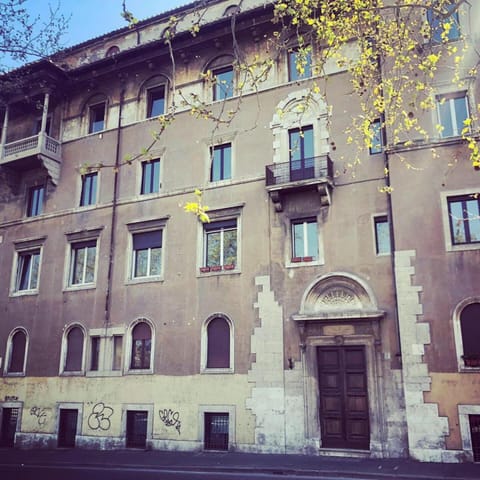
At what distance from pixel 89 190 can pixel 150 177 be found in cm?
312

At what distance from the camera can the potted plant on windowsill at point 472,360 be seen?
13383mm

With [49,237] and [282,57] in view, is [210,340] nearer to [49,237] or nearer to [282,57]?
[49,237]

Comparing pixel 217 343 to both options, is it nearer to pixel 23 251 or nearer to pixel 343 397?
pixel 343 397

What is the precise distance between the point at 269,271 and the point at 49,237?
1025 cm

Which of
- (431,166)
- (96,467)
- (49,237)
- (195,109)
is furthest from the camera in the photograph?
(49,237)

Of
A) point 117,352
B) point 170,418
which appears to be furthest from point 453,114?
point 117,352

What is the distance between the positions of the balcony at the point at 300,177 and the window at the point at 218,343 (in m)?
4.36

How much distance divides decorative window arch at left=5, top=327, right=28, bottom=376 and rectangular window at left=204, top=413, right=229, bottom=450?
8.69m

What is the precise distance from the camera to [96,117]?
22.4 m

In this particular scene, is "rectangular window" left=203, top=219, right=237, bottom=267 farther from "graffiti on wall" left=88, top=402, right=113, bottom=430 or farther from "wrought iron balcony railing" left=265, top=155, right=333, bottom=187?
"graffiti on wall" left=88, top=402, right=113, bottom=430

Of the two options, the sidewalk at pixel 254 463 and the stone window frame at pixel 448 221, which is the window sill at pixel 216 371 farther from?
the stone window frame at pixel 448 221

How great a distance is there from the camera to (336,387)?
599 inches

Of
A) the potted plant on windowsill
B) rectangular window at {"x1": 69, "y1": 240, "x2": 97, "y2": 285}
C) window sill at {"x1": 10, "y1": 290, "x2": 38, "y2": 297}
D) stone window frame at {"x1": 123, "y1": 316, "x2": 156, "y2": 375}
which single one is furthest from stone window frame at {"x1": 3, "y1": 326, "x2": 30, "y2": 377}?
the potted plant on windowsill

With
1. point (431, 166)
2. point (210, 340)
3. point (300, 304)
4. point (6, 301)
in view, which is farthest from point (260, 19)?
point (6, 301)
